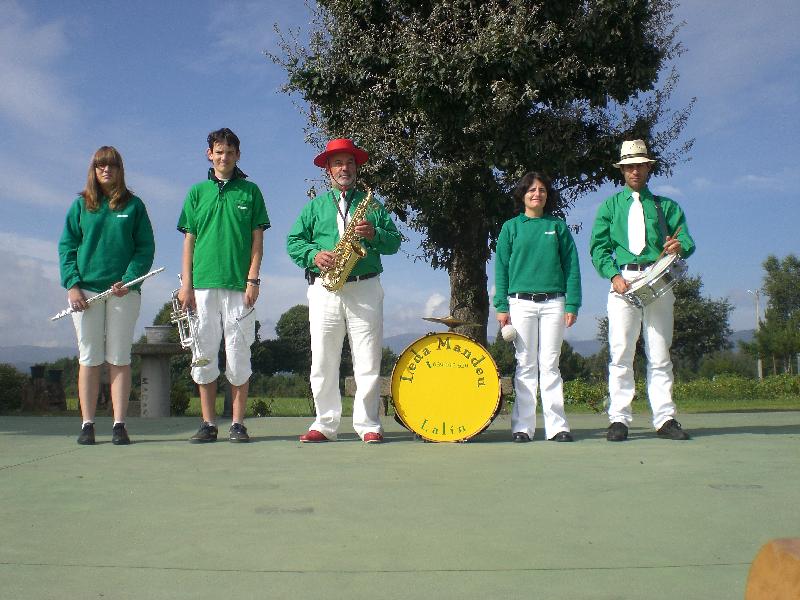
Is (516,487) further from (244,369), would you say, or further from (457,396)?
(244,369)

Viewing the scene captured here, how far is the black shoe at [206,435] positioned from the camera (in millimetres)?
5859

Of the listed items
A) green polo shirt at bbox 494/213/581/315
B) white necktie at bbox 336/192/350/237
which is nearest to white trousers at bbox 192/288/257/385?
white necktie at bbox 336/192/350/237

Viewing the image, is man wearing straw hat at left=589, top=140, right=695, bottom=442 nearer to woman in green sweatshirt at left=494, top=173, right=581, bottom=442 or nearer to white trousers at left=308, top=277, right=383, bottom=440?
woman in green sweatshirt at left=494, top=173, right=581, bottom=442

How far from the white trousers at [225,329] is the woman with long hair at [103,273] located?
1.62ft

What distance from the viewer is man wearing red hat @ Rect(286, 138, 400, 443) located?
5.89 m

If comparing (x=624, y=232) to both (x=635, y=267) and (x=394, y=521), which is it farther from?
(x=394, y=521)

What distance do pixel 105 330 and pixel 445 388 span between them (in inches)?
94.4

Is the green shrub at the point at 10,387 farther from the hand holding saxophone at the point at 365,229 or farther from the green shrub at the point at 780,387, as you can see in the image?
the green shrub at the point at 780,387

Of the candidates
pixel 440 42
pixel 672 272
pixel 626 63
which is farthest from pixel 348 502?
pixel 626 63

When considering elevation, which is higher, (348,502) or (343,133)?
(343,133)

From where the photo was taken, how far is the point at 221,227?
5867mm

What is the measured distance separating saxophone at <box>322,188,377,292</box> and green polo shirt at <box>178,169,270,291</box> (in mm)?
622

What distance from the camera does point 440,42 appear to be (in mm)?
11367

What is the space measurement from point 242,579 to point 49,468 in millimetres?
2593
